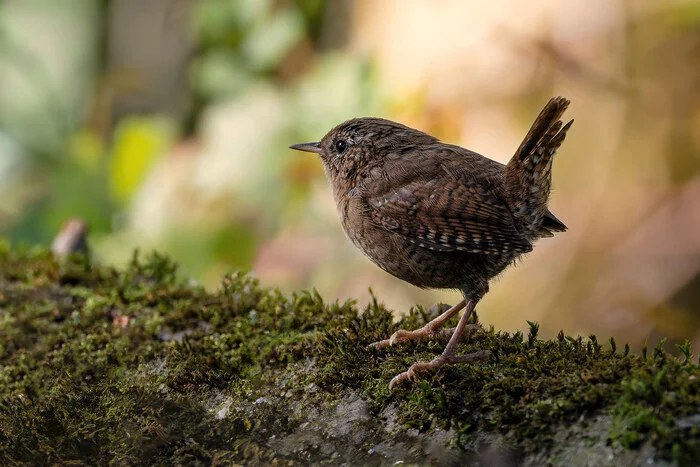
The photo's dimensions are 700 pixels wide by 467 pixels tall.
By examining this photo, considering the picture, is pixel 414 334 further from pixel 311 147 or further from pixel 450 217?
pixel 311 147

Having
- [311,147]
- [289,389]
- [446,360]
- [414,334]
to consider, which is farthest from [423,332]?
[311,147]

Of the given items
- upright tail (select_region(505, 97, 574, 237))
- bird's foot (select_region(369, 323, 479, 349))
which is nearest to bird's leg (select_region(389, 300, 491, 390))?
bird's foot (select_region(369, 323, 479, 349))

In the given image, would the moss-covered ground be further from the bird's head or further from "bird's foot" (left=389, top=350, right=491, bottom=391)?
the bird's head

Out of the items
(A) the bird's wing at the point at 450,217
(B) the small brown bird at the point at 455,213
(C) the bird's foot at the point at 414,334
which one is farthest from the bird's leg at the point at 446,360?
(A) the bird's wing at the point at 450,217

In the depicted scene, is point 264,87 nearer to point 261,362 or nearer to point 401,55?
point 401,55

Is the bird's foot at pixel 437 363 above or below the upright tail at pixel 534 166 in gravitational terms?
below

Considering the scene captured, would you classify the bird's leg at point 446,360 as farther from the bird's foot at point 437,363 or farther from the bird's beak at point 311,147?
the bird's beak at point 311,147
